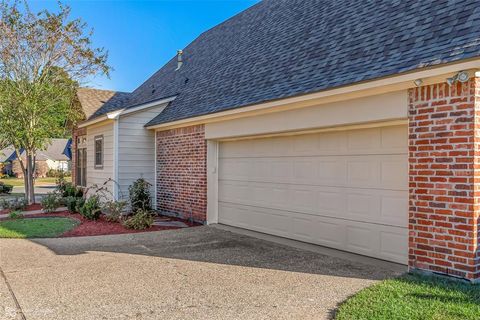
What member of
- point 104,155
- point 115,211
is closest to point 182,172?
point 115,211

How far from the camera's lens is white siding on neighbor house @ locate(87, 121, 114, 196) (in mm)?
12133

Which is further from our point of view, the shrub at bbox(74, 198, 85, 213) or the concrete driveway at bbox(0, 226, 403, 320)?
the shrub at bbox(74, 198, 85, 213)

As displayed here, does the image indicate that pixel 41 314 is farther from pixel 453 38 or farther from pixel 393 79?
pixel 453 38

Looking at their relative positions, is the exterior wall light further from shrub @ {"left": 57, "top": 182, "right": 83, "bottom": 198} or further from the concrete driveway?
shrub @ {"left": 57, "top": 182, "right": 83, "bottom": 198}

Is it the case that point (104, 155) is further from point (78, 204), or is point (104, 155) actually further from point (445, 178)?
point (445, 178)

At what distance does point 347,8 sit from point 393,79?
13.5 ft

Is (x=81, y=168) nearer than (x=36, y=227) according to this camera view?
No

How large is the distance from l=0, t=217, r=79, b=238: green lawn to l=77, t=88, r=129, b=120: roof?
632 centimetres

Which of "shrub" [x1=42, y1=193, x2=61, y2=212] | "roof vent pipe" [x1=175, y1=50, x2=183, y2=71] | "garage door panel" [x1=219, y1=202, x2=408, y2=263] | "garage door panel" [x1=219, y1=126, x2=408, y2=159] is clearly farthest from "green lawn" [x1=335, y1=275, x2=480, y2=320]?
"roof vent pipe" [x1=175, y1=50, x2=183, y2=71]

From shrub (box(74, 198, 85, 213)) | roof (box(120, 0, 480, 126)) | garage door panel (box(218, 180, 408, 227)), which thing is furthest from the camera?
shrub (box(74, 198, 85, 213))

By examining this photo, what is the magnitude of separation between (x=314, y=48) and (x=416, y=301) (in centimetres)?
560

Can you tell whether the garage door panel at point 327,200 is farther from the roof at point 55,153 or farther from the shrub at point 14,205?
the roof at point 55,153

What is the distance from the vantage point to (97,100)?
1753cm

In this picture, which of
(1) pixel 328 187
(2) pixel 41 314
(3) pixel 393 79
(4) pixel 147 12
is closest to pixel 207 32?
(4) pixel 147 12
